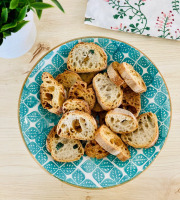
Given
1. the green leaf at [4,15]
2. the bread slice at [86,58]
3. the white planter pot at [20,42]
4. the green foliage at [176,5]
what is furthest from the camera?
the green foliage at [176,5]

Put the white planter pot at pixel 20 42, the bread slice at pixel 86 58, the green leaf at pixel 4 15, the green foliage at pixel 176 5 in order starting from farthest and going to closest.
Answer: the green foliage at pixel 176 5 → the bread slice at pixel 86 58 → the white planter pot at pixel 20 42 → the green leaf at pixel 4 15

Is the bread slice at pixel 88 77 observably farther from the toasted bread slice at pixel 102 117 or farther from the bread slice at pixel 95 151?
the bread slice at pixel 95 151

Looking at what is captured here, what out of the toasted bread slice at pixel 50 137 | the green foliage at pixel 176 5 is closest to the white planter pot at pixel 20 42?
the toasted bread slice at pixel 50 137

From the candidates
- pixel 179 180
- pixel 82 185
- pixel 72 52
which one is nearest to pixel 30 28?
pixel 72 52

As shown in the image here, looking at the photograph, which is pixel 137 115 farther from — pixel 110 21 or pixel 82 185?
pixel 110 21

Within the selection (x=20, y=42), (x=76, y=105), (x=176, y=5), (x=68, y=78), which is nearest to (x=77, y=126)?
(x=76, y=105)

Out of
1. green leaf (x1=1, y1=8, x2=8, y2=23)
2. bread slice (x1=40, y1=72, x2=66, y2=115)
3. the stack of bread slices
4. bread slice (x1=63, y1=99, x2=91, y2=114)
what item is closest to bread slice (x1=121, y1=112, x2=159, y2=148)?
the stack of bread slices

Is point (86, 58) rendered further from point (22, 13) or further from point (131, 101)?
point (22, 13)
